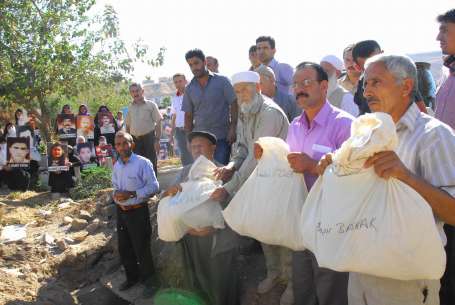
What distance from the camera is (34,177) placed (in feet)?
40.4

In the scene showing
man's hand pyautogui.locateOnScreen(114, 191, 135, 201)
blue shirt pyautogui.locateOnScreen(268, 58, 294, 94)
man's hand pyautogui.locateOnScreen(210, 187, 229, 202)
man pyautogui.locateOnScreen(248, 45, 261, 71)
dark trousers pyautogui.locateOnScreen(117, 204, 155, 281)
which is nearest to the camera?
man's hand pyautogui.locateOnScreen(210, 187, 229, 202)

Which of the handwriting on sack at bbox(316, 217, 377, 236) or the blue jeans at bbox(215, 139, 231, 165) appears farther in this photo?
the blue jeans at bbox(215, 139, 231, 165)

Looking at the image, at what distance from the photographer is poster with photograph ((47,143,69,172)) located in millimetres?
10977

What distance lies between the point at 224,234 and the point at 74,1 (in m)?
12.0

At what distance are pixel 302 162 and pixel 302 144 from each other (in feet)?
1.07

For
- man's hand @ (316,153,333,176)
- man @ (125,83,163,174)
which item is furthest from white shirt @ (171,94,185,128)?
man's hand @ (316,153,333,176)

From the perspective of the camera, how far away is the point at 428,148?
1931 millimetres

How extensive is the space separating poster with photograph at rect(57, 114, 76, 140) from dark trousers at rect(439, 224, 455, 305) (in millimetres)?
11187

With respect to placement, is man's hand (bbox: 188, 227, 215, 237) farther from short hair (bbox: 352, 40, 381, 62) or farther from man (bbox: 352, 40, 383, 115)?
short hair (bbox: 352, 40, 381, 62)

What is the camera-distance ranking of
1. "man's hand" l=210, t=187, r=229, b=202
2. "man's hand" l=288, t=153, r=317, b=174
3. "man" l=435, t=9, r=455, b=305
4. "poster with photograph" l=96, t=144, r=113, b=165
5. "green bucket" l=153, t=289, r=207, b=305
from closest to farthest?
"man's hand" l=288, t=153, r=317, b=174 < "man" l=435, t=9, r=455, b=305 < "man's hand" l=210, t=187, r=229, b=202 < "green bucket" l=153, t=289, r=207, b=305 < "poster with photograph" l=96, t=144, r=113, b=165

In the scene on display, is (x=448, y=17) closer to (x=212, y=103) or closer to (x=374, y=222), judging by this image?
(x=374, y=222)

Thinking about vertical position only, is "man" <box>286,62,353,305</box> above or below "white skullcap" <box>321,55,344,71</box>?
below

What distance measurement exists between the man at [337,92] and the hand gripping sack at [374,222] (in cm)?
225

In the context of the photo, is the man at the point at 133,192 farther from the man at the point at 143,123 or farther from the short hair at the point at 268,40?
the man at the point at 143,123
